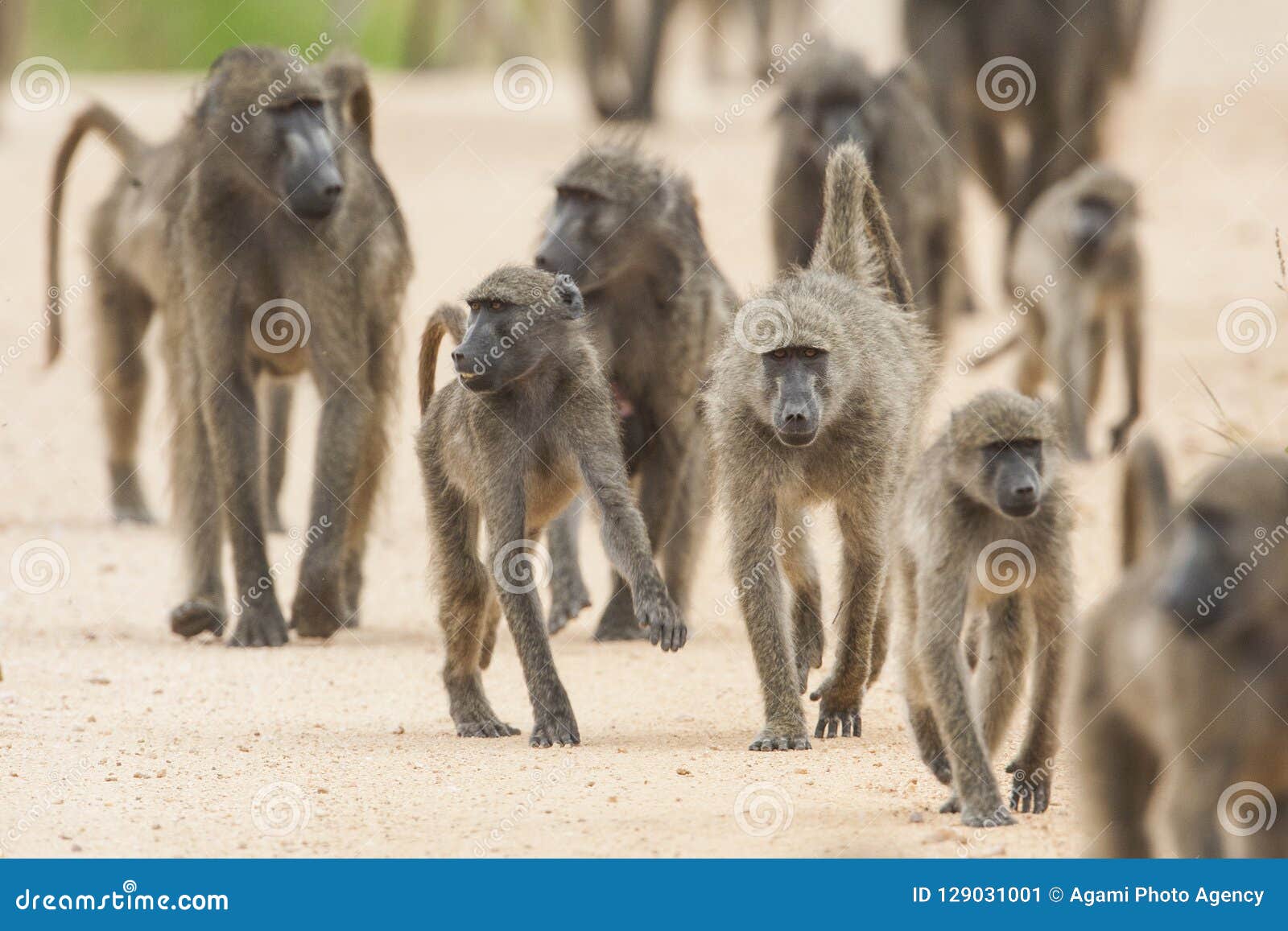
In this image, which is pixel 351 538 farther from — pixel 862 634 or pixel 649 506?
pixel 862 634

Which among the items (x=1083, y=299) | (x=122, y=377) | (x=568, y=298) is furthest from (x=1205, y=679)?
(x=122, y=377)

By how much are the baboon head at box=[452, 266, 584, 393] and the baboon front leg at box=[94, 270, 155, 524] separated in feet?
12.6

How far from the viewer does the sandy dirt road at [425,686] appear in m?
4.04

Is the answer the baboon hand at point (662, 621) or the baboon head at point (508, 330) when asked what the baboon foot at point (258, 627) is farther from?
the baboon hand at point (662, 621)

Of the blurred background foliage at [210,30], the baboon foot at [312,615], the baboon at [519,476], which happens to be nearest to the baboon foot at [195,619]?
the baboon foot at [312,615]

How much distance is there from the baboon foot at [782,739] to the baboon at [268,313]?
229 centimetres

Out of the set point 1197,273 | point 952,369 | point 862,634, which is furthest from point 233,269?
point 1197,273

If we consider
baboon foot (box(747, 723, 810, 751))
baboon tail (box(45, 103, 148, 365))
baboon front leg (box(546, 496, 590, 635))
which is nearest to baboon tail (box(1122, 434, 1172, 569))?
baboon foot (box(747, 723, 810, 751))

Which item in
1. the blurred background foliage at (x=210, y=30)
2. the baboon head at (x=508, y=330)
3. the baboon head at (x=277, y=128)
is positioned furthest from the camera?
the blurred background foliage at (x=210, y=30)

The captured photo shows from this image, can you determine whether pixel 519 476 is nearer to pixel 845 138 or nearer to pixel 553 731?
pixel 553 731

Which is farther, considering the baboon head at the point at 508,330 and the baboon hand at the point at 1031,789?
the baboon head at the point at 508,330

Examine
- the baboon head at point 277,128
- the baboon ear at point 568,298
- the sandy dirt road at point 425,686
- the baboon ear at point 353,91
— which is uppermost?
the baboon ear at point 353,91

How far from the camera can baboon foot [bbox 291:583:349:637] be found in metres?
6.70

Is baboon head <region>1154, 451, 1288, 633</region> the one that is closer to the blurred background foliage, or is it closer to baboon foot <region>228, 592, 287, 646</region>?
baboon foot <region>228, 592, 287, 646</region>
